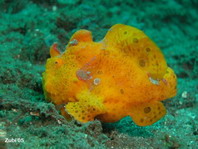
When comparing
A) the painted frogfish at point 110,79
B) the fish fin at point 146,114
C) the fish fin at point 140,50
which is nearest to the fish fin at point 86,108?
the painted frogfish at point 110,79

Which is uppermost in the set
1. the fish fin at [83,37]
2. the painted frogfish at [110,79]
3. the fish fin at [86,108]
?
the fish fin at [83,37]

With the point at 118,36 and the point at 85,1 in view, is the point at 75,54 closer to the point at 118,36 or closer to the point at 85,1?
the point at 118,36

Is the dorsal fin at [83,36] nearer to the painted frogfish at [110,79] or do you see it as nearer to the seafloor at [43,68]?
the painted frogfish at [110,79]

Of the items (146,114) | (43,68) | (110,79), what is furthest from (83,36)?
(43,68)

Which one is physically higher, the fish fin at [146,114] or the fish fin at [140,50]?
the fish fin at [140,50]

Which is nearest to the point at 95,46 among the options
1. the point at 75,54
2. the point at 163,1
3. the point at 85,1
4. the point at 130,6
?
the point at 75,54

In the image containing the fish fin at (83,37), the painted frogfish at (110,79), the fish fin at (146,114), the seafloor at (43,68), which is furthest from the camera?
the fish fin at (83,37)

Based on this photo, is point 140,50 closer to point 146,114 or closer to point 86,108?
point 146,114
